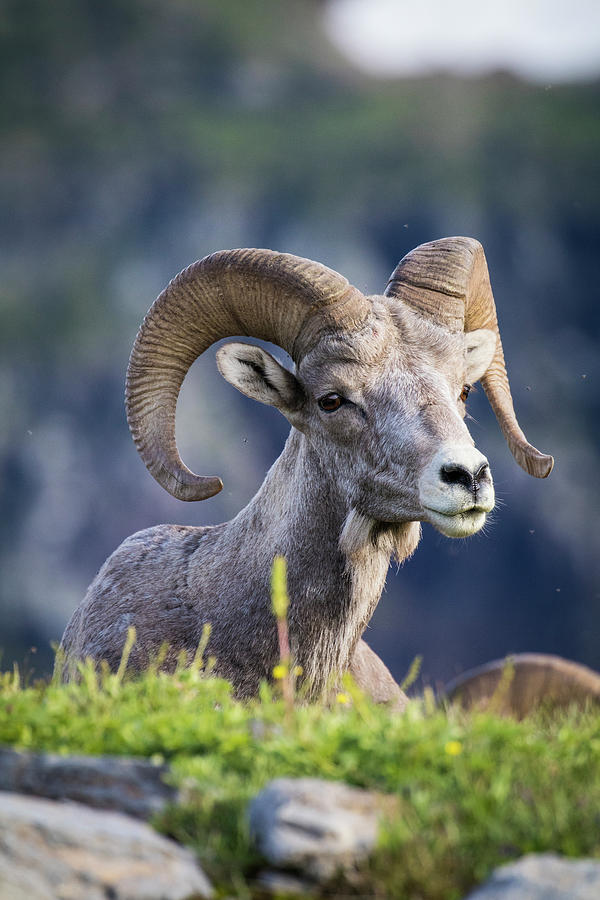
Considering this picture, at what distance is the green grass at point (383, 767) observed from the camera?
3.43m

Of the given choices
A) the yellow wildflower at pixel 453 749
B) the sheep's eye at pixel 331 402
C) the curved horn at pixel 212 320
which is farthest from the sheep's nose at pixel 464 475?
the yellow wildflower at pixel 453 749

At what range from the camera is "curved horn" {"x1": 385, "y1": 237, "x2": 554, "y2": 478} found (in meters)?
7.16

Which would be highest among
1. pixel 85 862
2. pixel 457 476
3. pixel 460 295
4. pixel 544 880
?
pixel 460 295

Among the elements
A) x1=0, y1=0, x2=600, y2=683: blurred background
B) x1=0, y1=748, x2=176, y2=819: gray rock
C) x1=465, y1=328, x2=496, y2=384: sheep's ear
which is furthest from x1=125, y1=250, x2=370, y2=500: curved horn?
x1=0, y1=0, x2=600, y2=683: blurred background

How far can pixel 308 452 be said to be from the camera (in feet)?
22.4

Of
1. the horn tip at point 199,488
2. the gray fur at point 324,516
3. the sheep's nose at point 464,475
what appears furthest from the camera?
the horn tip at point 199,488

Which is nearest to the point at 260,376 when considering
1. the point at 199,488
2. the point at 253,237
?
the point at 199,488

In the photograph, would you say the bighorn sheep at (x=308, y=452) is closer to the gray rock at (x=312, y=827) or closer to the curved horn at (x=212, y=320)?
the curved horn at (x=212, y=320)

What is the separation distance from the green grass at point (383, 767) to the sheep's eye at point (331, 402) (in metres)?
2.42

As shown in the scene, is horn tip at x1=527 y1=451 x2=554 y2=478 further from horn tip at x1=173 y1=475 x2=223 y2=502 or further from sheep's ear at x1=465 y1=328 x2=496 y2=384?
horn tip at x1=173 y1=475 x2=223 y2=502

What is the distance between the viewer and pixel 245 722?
413 centimetres

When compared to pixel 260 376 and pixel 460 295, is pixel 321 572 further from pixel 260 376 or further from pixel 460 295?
pixel 460 295

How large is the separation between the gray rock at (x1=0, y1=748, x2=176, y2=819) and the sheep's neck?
2730 mm

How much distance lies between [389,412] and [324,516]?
72 centimetres
